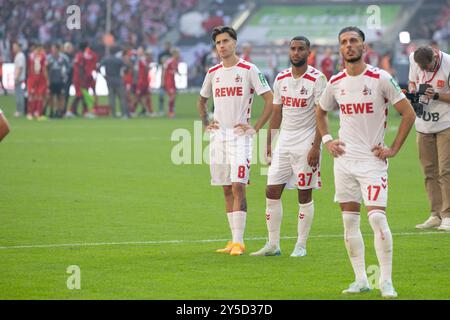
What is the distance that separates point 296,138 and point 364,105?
2.29m

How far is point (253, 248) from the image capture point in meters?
12.2

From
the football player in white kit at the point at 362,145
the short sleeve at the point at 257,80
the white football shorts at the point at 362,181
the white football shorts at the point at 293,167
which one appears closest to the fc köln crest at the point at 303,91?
the white football shorts at the point at 293,167

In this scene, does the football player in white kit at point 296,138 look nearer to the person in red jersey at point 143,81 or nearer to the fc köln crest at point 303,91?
the fc köln crest at point 303,91

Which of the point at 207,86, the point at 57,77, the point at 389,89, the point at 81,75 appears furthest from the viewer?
the point at 81,75

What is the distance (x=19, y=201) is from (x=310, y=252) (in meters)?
5.66

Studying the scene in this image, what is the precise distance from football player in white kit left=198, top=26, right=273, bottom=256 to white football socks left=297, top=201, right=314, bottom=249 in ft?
2.03

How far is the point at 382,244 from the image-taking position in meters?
9.19

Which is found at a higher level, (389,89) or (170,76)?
(170,76)

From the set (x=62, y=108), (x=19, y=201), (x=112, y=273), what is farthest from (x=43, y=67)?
(x=112, y=273)

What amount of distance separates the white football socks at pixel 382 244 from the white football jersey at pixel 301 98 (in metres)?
2.44

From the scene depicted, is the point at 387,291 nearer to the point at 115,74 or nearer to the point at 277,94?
the point at 277,94

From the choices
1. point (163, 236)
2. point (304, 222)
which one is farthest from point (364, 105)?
point (163, 236)

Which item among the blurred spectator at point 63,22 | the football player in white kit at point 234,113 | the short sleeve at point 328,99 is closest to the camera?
the short sleeve at point 328,99

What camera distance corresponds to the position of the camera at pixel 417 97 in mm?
12688
